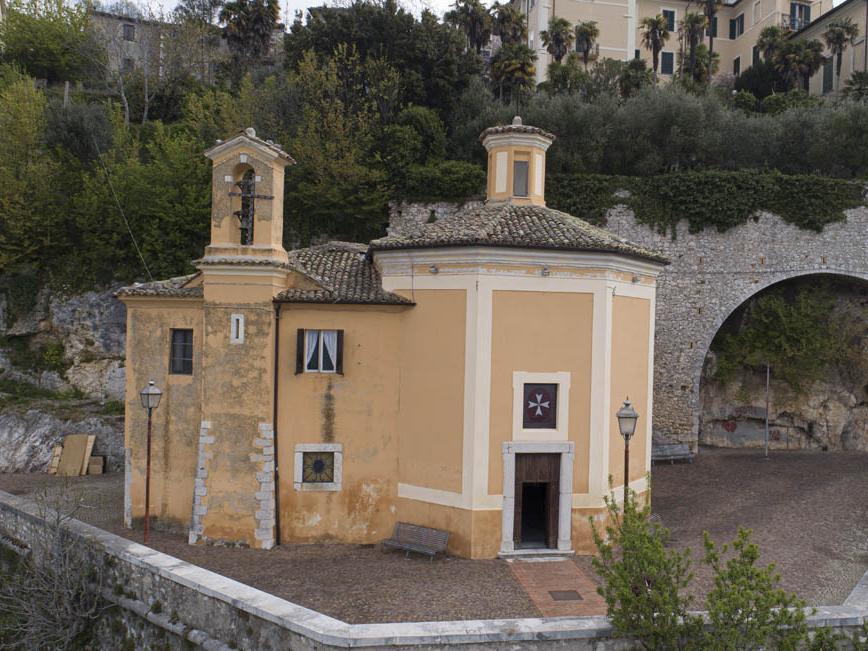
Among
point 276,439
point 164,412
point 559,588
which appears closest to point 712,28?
point 276,439

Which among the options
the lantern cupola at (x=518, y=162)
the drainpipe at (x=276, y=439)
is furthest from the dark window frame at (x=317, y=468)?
the lantern cupola at (x=518, y=162)

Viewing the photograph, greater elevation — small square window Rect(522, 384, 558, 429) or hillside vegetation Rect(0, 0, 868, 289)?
hillside vegetation Rect(0, 0, 868, 289)

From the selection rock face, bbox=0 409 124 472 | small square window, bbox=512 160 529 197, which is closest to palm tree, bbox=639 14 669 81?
small square window, bbox=512 160 529 197

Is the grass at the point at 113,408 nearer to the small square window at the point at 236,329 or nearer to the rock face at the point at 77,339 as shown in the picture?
the rock face at the point at 77,339

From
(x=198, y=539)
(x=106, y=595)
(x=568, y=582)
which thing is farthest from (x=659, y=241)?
(x=106, y=595)

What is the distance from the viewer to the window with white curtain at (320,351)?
518 inches

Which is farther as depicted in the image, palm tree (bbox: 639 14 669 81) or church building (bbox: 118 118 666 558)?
palm tree (bbox: 639 14 669 81)

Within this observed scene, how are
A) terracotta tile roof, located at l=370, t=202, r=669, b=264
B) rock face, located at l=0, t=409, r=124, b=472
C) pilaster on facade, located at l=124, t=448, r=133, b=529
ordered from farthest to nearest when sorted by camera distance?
rock face, located at l=0, t=409, r=124, b=472 → pilaster on facade, located at l=124, t=448, r=133, b=529 → terracotta tile roof, located at l=370, t=202, r=669, b=264

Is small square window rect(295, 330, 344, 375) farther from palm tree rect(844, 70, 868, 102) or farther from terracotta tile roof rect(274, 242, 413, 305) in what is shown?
palm tree rect(844, 70, 868, 102)

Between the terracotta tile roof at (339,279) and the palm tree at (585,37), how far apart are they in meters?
28.8

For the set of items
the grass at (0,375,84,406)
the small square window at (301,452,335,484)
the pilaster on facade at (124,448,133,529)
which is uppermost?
the grass at (0,375,84,406)

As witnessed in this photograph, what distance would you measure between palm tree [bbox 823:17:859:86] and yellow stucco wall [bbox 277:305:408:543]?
34778 millimetres

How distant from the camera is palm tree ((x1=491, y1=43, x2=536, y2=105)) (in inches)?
1251

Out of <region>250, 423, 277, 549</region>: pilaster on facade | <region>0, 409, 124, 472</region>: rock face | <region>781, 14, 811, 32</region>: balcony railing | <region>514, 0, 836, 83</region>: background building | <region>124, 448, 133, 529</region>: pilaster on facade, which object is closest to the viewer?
<region>250, 423, 277, 549</region>: pilaster on facade
